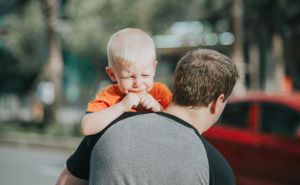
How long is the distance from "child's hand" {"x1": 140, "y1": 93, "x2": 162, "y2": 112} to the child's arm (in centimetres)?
3

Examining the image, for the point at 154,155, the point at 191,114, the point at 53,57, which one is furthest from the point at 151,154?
the point at 53,57

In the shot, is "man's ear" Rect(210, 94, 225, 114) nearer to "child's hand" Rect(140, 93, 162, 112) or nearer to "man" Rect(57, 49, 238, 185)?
"man" Rect(57, 49, 238, 185)

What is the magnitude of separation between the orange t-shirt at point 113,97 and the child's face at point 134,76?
1.9 inches

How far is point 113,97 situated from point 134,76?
136 millimetres

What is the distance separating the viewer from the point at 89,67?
38344mm

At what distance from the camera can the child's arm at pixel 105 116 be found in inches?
84.2

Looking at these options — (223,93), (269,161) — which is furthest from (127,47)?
(269,161)

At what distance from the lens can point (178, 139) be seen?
198 cm

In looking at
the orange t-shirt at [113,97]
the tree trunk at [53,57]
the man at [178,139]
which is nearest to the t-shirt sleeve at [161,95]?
the orange t-shirt at [113,97]

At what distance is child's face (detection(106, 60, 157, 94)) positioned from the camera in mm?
2168

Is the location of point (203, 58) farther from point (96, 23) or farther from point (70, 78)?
point (70, 78)

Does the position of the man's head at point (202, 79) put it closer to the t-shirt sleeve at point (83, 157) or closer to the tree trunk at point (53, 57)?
the t-shirt sleeve at point (83, 157)

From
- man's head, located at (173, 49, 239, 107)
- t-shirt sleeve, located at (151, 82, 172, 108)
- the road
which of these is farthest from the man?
the road

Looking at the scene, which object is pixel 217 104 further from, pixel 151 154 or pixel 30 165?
pixel 30 165
